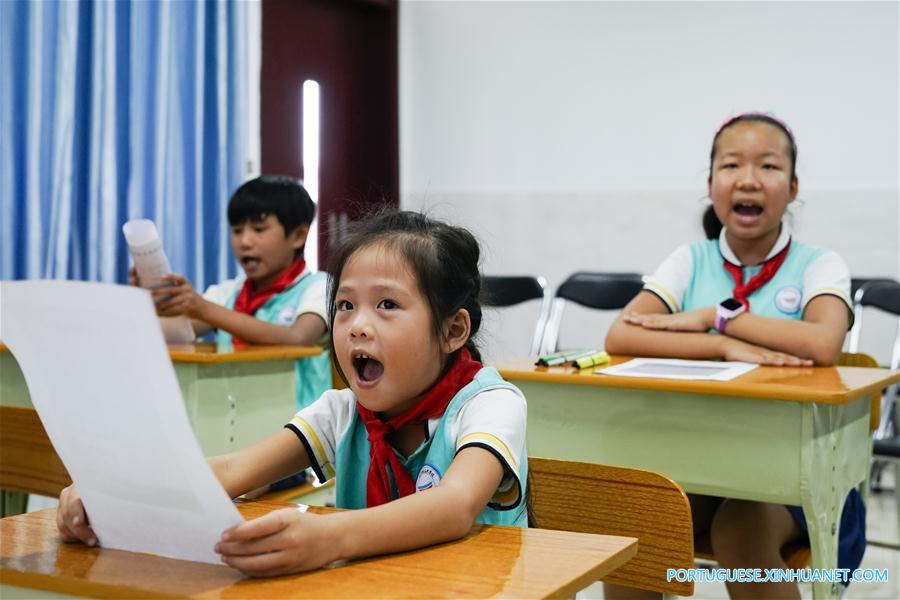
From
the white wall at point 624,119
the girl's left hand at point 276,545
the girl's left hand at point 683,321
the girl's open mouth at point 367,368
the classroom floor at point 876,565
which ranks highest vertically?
the white wall at point 624,119

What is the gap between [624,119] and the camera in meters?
4.83

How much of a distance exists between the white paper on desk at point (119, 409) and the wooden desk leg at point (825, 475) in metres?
1.21

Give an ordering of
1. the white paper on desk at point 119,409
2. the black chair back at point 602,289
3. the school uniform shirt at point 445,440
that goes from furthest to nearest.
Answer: the black chair back at point 602,289
the school uniform shirt at point 445,440
the white paper on desk at point 119,409

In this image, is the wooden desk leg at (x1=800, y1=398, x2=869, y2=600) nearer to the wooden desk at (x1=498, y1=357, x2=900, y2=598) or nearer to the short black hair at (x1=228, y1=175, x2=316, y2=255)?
the wooden desk at (x1=498, y1=357, x2=900, y2=598)

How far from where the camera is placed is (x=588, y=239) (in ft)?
16.1

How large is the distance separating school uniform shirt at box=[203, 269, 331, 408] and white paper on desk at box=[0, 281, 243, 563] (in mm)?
2033

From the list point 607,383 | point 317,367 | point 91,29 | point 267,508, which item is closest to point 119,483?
point 267,508

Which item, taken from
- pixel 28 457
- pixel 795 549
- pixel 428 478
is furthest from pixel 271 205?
pixel 428 478

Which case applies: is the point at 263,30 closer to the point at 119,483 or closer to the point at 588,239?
the point at 588,239

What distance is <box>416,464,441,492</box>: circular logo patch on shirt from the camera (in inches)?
43.8

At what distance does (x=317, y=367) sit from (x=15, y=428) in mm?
1076

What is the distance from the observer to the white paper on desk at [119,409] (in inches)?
26.8

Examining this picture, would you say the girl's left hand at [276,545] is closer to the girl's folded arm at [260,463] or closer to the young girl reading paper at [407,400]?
the young girl reading paper at [407,400]

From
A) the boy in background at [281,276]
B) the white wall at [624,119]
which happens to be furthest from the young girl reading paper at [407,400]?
the white wall at [624,119]
